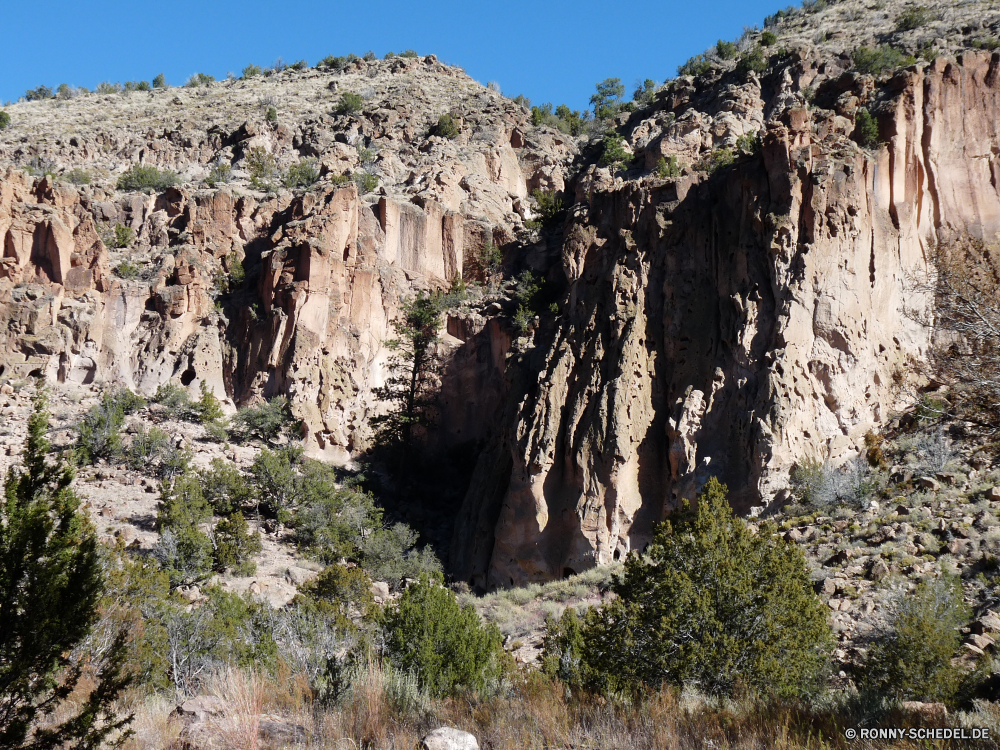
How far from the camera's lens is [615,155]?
34.3 meters

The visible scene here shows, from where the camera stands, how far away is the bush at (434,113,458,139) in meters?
39.5

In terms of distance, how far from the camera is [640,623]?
9.59m

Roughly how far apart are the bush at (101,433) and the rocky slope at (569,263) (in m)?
3.74

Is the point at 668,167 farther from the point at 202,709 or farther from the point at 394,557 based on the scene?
the point at 202,709

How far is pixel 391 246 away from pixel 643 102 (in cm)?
2309

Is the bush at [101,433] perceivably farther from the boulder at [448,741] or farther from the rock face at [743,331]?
the boulder at [448,741]

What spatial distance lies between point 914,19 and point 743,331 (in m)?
21.7

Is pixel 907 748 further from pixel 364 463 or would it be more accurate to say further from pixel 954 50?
pixel 954 50

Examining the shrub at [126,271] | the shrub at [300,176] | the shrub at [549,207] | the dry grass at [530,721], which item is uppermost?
the shrub at [300,176]

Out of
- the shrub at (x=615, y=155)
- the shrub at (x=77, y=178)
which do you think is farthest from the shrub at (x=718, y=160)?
the shrub at (x=77, y=178)

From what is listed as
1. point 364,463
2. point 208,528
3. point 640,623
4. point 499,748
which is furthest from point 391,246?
point 499,748

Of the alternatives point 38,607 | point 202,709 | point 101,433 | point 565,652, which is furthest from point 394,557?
point 38,607

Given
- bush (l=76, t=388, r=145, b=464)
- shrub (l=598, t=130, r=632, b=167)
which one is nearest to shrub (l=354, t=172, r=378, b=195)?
shrub (l=598, t=130, r=632, b=167)

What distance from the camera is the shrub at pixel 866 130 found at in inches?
861
